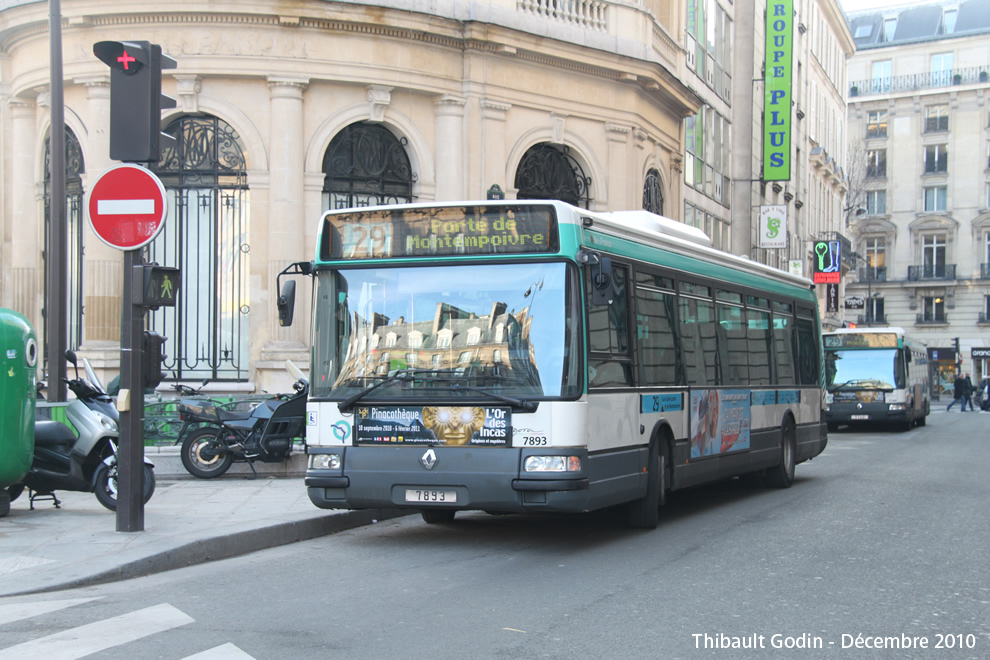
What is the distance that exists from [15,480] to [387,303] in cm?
365

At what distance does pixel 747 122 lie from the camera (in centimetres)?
3781

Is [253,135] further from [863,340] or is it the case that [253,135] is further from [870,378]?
[870,378]

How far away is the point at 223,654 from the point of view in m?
5.75

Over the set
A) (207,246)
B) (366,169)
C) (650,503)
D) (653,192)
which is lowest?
(650,503)

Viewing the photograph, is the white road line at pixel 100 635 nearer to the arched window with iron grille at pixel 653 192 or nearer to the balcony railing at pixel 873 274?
the arched window with iron grille at pixel 653 192

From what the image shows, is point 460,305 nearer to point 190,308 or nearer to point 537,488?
point 537,488

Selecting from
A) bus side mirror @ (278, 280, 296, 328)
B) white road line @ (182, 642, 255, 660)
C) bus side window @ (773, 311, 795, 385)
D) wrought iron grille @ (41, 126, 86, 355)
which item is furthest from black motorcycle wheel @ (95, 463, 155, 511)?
bus side window @ (773, 311, 795, 385)

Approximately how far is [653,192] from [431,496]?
51.7 feet

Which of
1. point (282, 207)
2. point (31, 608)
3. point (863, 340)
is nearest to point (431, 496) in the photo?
point (31, 608)

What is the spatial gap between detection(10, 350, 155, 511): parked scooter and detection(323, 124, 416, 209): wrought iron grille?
7873 millimetres

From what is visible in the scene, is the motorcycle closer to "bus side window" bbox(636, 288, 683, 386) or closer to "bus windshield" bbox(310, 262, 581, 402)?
"bus windshield" bbox(310, 262, 581, 402)

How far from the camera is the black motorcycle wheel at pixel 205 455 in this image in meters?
13.6

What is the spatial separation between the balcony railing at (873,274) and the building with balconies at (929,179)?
0.23 ft

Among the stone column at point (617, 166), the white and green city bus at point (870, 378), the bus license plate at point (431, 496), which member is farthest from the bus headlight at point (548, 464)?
the white and green city bus at point (870, 378)
